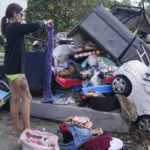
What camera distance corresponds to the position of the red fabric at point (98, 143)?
3.17m

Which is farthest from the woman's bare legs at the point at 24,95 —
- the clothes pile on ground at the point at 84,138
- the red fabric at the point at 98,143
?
the red fabric at the point at 98,143

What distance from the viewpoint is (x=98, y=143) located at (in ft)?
10.5

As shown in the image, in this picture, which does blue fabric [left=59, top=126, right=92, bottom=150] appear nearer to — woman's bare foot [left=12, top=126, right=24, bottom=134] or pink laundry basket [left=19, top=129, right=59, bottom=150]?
pink laundry basket [left=19, top=129, right=59, bottom=150]

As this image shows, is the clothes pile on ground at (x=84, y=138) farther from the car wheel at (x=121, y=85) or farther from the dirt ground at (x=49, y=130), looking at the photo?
the car wheel at (x=121, y=85)

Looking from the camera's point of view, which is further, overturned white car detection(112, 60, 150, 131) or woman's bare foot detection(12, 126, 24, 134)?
overturned white car detection(112, 60, 150, 131)

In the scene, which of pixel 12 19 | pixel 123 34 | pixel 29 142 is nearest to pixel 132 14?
pixel 123 34

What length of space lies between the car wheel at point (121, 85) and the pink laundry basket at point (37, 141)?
1.63 metres

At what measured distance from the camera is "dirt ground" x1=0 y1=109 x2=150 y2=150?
139 inches

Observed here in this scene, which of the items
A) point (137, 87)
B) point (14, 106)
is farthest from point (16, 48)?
point (137, 87)

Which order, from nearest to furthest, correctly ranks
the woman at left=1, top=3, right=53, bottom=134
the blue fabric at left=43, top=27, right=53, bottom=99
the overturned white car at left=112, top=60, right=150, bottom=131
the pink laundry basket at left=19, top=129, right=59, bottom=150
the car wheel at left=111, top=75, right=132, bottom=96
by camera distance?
the pink laundry basket at left=19, top=129, right=59, bottom=150, the woman at left=1, top=3, right=53, bottom=134, the overturned white car at left=112, top=60, right=150, bottom=131, the car wheel at left=111, top=75, right=132, bottom=96, the blue fabric at left=43, top=27, right=53, bottom=99

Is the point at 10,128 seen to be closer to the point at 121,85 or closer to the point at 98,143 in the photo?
the point at 98,143

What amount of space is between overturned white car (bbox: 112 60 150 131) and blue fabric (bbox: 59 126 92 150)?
45.3 inches

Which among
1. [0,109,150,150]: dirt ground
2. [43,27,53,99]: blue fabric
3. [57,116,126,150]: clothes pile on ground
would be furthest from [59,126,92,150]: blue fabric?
[43,27,53,99]: blue fabric

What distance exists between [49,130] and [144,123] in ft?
5.48
